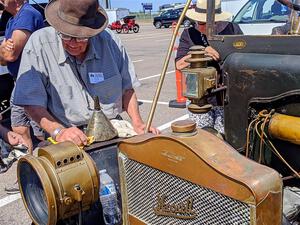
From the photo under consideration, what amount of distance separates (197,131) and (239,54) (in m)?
0.64

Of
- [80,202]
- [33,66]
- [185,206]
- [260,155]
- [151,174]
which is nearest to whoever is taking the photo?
[185,206]

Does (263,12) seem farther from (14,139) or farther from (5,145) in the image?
(5,145)

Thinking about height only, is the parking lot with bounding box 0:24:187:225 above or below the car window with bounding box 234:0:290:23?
below

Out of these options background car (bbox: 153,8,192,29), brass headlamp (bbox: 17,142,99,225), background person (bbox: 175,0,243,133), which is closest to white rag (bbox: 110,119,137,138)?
background person (bbox: 175,0,243,133)

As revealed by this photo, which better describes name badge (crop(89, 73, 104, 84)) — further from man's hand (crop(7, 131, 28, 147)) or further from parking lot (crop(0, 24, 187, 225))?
man's hand (crop(7, 131, 28, 147))

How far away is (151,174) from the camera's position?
158cm

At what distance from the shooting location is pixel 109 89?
2.62m

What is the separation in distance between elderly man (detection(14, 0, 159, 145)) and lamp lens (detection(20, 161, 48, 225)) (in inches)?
18.4

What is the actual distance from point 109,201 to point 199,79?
643 mm

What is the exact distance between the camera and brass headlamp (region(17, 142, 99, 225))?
5.31ft

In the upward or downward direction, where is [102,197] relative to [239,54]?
downward

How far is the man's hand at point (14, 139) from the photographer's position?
13.2 feet

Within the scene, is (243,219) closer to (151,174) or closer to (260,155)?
(151,174)

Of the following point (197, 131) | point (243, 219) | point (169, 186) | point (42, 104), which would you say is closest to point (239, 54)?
point (197, 131)
